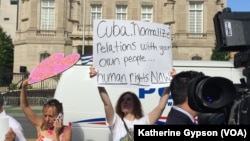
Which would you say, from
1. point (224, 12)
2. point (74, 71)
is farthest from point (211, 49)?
point (224, 12)

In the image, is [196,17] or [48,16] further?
[196,17]

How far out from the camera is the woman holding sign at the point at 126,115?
15.7 feet

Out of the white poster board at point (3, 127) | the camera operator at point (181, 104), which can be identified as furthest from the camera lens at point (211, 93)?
the white poster board at point (3, 127)

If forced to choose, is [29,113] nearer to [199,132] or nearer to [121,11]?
[199,132]

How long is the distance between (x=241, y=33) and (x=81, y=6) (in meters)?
51.3

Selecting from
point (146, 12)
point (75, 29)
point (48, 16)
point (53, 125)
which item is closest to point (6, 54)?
point (48, 16)

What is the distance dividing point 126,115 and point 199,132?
2350mm

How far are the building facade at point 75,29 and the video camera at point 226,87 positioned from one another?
151 ft

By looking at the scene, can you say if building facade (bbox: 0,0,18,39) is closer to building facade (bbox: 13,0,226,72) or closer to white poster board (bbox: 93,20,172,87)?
building facade (bbox: 13,0,226,72)

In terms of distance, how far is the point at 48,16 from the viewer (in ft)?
168

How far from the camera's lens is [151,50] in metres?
4.87

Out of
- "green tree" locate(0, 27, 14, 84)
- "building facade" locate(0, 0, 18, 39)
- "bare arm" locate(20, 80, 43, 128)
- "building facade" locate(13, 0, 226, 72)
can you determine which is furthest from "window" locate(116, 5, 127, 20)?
"bare arm" locate(20, 80, 43, 128)

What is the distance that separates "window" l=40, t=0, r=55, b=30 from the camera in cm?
5125

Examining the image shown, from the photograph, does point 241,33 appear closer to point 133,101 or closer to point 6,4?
point 133,101
